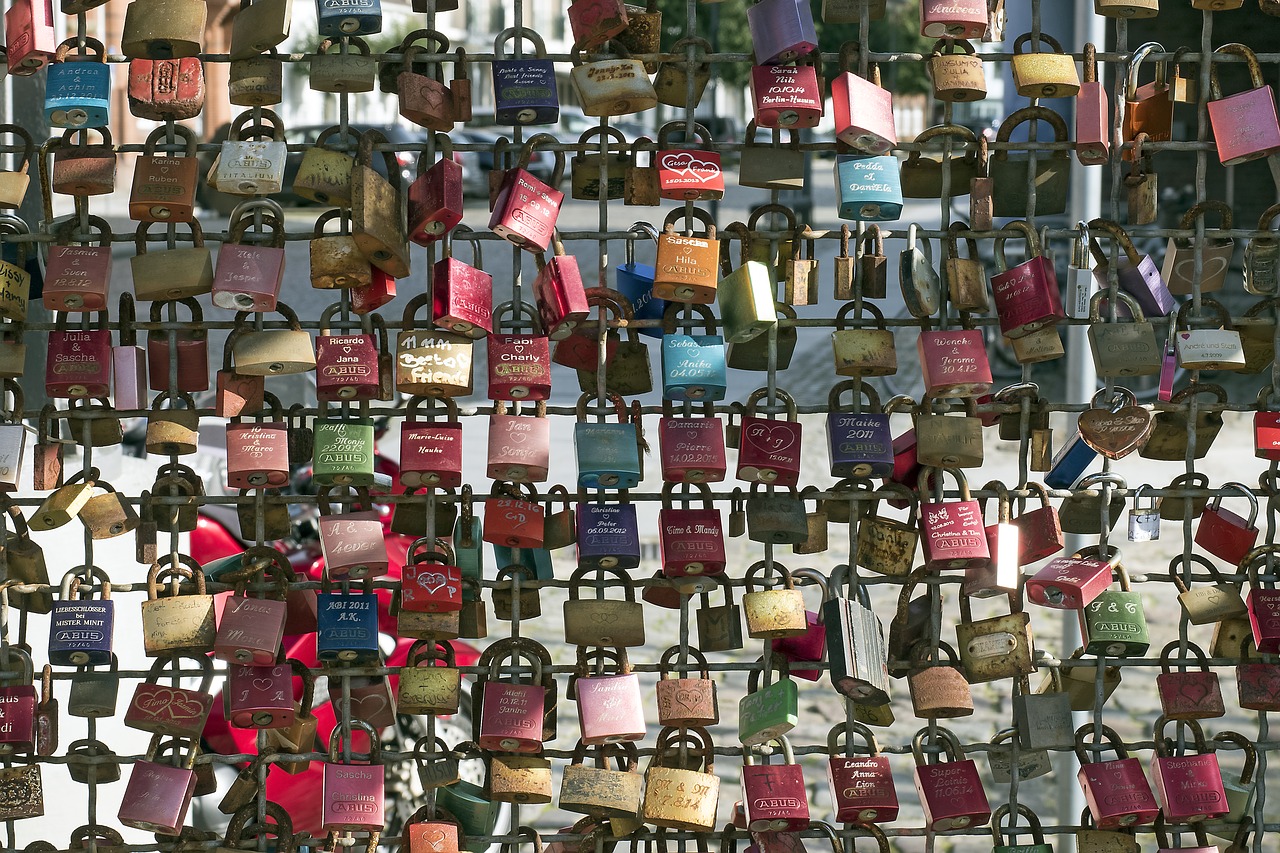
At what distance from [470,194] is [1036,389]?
16.9 metres

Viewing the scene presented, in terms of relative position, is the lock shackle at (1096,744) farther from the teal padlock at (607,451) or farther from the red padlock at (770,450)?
the teal padlock at (607,451)

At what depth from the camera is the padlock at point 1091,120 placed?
1.83m

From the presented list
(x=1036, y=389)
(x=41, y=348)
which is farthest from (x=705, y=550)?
(x=41, y=348)

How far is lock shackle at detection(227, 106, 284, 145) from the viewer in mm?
1809

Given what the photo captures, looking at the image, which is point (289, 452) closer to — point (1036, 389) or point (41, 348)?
point (1036, 389)

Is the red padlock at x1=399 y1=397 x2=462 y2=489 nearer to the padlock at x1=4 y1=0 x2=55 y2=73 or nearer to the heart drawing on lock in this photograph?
the heart drawing on lock

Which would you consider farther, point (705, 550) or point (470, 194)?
point (470, 194)

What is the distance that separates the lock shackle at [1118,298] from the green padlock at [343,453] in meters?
1.03

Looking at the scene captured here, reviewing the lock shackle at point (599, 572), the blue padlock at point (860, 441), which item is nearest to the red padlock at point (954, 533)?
the blue padlock at point (860, 441)

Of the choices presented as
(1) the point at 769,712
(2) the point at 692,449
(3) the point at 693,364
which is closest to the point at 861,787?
(1) the point at 769,712

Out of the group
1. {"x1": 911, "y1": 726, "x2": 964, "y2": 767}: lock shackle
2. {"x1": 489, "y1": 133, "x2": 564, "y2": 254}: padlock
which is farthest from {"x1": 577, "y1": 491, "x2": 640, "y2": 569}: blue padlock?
{"x1": 911, "y1": 726, "x2": 964, "y2": 767}: lock shackle

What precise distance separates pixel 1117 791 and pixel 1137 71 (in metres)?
1.02

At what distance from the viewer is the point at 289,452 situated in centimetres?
190

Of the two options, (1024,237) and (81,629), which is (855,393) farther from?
(81,629)
